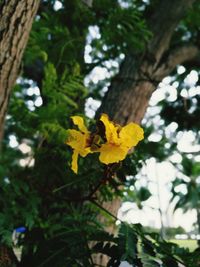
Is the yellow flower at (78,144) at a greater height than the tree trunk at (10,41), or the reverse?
the tree trunk at (10,41)

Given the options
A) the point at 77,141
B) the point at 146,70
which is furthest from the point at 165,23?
the point at 77,141

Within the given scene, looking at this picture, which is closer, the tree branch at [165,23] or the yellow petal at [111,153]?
the yellow petal at [111,153]

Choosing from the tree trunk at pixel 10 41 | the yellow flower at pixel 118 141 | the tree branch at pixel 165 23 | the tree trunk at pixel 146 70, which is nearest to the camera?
the yellow flower at pixel 118 141

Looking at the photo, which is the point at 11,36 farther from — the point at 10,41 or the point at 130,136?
the point at 130,136

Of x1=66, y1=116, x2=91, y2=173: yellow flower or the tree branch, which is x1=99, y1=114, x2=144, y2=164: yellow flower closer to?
Result: x1=66, y1=116, x2=91, y2=173: yellow flower

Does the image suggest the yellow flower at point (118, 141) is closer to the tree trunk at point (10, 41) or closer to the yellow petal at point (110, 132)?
the yellow petal at point (110, 132)

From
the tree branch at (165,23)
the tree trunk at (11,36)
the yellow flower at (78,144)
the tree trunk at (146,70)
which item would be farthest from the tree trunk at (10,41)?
the tree branch at (165,23)
